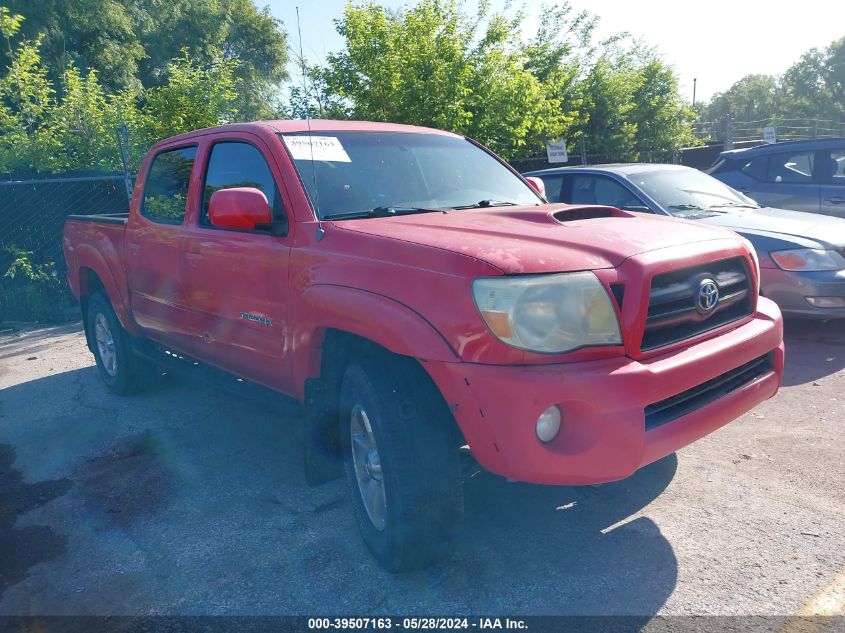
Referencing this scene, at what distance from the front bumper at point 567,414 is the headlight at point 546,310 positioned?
0.32 ft

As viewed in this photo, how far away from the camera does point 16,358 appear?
750cm

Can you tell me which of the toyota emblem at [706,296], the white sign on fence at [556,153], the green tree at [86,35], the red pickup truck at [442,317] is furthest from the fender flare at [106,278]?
the green tree at [86,35]

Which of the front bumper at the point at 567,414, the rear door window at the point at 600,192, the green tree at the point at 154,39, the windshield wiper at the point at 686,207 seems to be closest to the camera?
the front bumper at the point at 567,414

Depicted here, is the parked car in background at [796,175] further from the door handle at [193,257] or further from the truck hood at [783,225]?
the door handle at [193,257]

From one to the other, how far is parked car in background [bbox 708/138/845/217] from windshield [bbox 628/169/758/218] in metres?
1.50

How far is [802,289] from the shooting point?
19.0ft

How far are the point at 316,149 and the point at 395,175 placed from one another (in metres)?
0.45

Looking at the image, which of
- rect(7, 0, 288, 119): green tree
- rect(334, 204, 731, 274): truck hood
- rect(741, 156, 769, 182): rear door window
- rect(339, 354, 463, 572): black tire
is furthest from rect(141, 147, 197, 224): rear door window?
rect(7, 0, 288, 119): green tree

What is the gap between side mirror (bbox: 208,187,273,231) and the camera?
3227 mm

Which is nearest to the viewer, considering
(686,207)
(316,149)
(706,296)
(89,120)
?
(706,296)

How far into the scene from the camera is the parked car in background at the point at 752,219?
581 centimetres

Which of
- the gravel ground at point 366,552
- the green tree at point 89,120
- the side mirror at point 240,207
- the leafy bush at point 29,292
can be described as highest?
the green tree at point 89,120

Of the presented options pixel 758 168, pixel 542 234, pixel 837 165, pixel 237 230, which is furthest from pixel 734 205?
pixel 237 230

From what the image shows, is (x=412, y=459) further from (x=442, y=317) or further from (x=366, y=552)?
(x=366, y=552)
